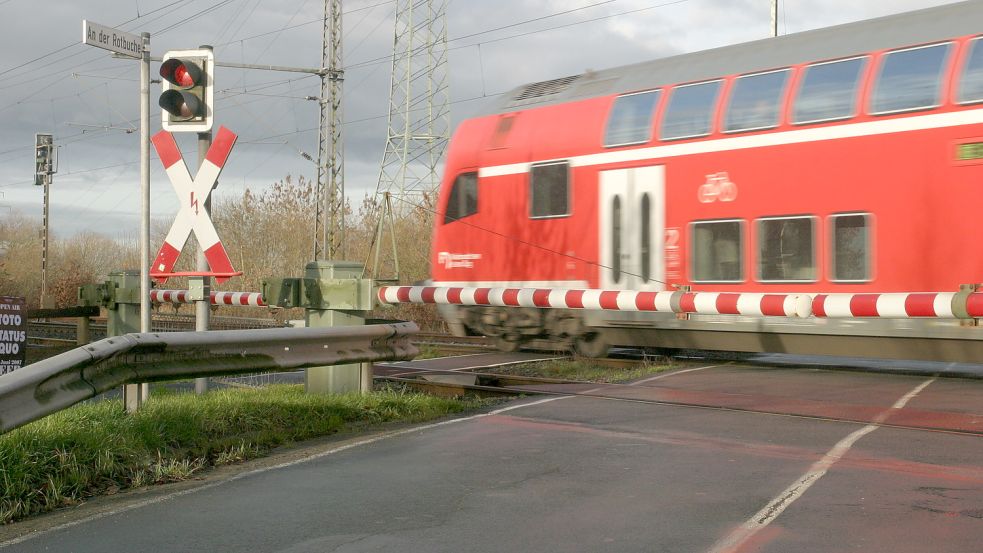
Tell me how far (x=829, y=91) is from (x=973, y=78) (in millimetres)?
1680

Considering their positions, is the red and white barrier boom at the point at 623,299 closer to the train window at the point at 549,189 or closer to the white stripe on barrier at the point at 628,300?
the white stripe on barrier at the point at 628,300

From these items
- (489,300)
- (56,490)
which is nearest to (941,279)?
(489,300)

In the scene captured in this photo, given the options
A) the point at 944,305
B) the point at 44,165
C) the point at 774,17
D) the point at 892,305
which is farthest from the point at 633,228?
the point at 44,165

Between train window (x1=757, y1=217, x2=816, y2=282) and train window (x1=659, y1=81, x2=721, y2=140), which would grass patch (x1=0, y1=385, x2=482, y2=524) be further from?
train window (x1=659, y1=81, x2=721, y2=140)

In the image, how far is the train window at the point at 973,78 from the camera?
421 inches

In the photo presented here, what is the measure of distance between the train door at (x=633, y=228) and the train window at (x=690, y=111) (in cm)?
57

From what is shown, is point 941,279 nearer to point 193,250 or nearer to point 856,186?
point 856,186

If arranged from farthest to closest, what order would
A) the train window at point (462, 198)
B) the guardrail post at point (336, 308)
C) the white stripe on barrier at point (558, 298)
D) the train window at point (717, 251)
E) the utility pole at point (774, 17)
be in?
the utility pole at point (774, 17), the train window at point (462, 198), the white stripe on barrier at point (558, 298), the train window at point (717, 251), the guardrail post at point (336, 308)

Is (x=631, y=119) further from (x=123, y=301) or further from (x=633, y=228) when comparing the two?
(x=123, y=301)

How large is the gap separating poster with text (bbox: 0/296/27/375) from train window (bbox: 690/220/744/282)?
8.57m

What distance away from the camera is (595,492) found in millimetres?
5609

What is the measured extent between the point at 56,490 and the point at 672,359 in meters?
10.9

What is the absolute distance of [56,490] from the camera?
212 inches

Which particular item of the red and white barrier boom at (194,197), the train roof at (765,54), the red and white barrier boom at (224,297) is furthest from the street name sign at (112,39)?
the train roof at (765,54)
